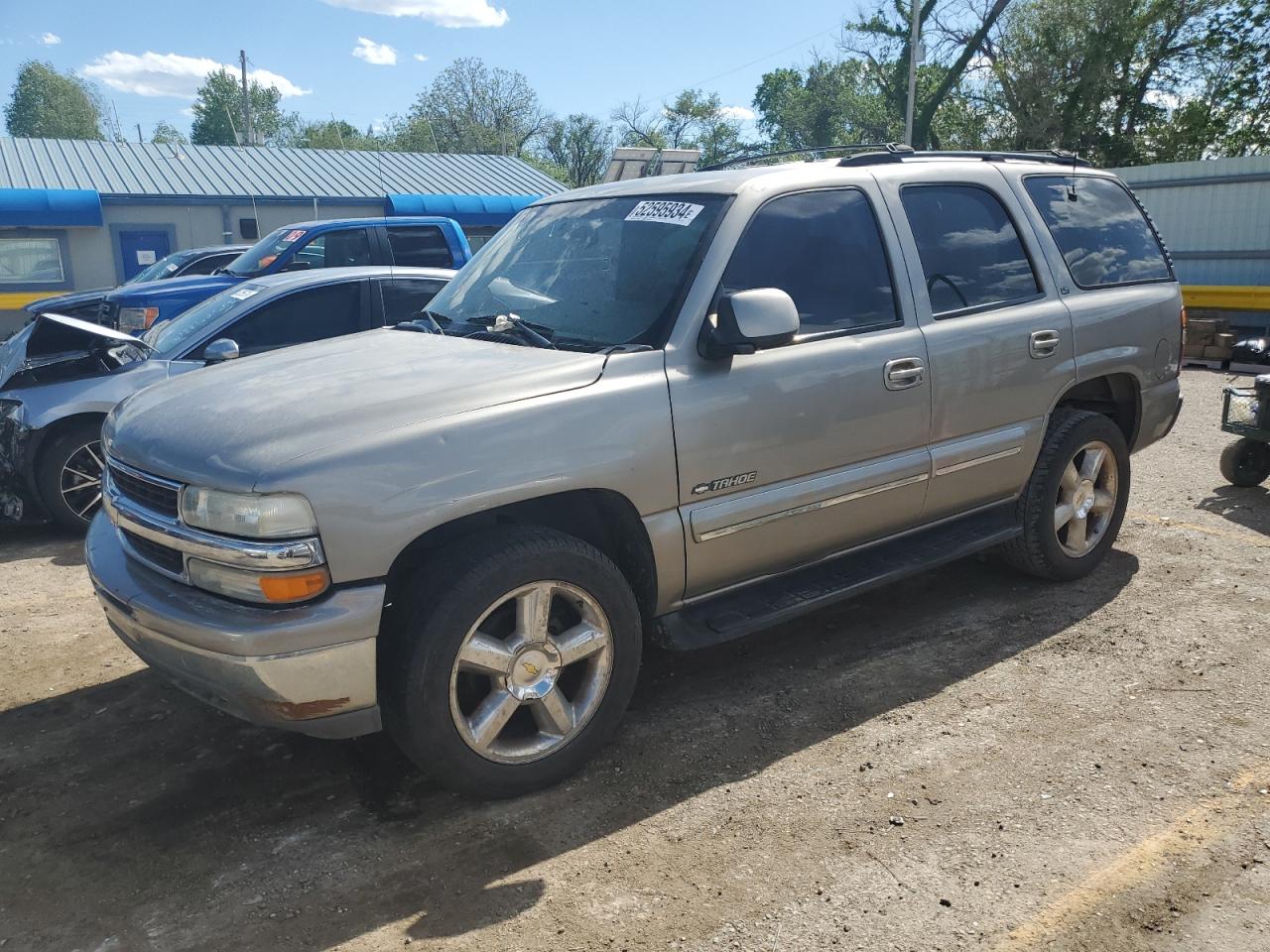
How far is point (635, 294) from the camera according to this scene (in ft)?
12.2

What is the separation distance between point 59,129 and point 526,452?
3838 inches

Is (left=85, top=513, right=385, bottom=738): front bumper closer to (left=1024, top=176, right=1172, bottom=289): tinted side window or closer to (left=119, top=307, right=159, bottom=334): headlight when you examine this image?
(left=1024, top=176, right=1172, bottom=289): tinted side window

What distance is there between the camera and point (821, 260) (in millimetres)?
3943

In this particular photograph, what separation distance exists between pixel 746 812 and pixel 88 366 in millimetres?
5513

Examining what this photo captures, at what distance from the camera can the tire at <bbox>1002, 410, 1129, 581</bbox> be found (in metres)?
4.81

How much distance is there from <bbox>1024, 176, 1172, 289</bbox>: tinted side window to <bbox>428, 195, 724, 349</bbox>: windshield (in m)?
2.06

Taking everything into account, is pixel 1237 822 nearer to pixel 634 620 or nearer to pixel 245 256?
pixel 634 620

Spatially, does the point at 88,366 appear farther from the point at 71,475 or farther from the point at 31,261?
the point at 31,261

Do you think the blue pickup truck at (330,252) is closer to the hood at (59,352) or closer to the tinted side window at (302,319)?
the hood at (59,352)

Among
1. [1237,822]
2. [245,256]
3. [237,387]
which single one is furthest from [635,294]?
[245,256]

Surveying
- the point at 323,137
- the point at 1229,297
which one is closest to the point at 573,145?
the point at 323,137

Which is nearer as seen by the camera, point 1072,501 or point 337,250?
point 1072,501

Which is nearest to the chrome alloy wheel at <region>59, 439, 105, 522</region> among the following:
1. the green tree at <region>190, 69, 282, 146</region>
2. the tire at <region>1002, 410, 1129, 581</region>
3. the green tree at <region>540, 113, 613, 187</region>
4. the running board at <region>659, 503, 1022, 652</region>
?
the running board at <region>659, 503, 1022, 652</region>

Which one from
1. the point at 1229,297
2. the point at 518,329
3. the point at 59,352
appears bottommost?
the point at 1229,297
